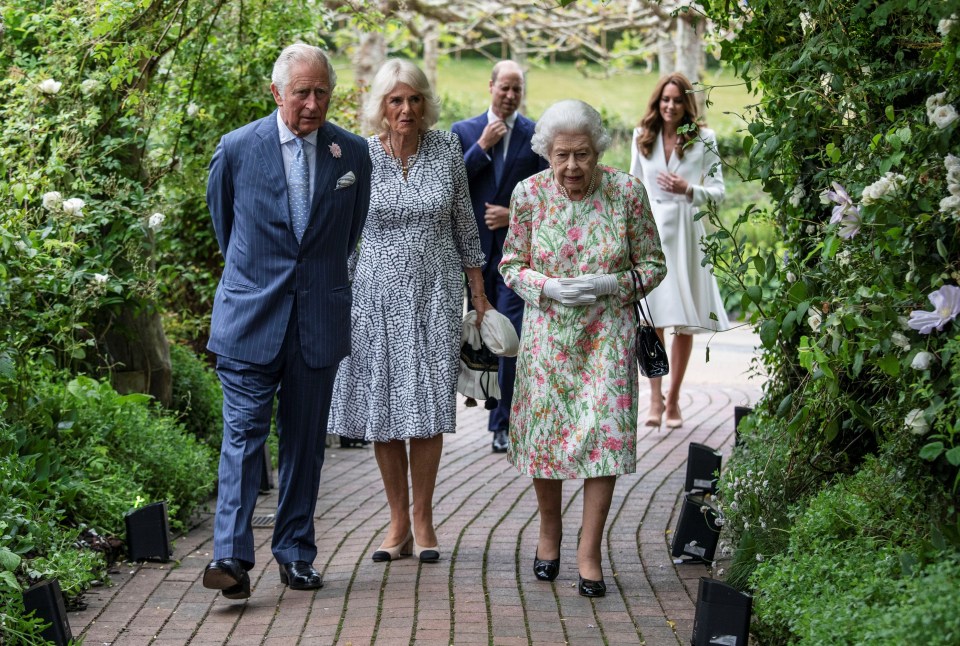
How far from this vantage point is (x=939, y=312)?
3512mm

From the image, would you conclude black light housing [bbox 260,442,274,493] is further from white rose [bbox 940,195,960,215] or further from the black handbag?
white rose [bbox 940,195,960,215]

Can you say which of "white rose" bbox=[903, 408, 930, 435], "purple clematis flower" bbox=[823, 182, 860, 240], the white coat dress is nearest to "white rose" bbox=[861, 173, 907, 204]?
"purple clematis flower" bbox=[823, 182, 860, 240]

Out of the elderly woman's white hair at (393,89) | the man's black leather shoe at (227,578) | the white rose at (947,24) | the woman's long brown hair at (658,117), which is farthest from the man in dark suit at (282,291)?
the woman's long brown hair at (658,117)

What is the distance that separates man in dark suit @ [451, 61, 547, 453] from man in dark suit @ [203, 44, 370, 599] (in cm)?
228

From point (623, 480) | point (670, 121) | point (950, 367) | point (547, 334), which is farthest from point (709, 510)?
point (670, 121)

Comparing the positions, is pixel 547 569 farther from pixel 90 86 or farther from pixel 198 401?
pixel 90 86

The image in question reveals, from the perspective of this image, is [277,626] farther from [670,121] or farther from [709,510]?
[670,121]

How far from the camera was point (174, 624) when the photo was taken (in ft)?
16.1

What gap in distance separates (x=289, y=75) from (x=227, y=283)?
853mm

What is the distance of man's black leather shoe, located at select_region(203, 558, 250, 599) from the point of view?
4.95 meters

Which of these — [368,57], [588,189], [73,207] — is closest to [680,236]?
[588,189]

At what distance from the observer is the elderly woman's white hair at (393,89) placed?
5.57 meters

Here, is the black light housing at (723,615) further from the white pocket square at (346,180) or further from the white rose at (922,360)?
the white pocket square at (346,180)

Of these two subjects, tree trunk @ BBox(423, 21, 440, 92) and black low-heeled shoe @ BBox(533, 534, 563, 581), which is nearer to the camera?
black low-heeled shoe @ BBox(533, 534, 563, 581)
